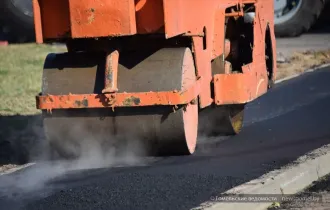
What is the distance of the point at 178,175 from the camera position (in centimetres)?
800

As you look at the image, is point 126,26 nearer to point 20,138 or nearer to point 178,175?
point 178,175

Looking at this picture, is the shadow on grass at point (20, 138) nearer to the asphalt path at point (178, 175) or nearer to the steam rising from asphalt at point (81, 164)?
the steam rising from asphalt at point (81, 164)

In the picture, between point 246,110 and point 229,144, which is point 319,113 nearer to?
point 246,110

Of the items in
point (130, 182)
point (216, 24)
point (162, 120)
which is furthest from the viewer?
point (216, 24)

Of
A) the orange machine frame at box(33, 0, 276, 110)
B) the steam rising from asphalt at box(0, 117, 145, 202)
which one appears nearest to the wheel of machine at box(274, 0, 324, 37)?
the orange machine frame at box(33, 0, 276, 110)

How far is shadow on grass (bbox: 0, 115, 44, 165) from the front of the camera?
9734 millimetres

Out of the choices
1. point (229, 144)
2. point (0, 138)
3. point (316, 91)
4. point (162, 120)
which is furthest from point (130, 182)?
point (316, 91)

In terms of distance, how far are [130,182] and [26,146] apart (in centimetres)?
282

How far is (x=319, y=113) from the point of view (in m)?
11.4

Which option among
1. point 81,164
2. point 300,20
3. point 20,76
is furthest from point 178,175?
point 300,20

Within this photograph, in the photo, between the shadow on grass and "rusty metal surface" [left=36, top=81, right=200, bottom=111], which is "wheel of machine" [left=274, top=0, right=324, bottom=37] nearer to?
the shadow on grass

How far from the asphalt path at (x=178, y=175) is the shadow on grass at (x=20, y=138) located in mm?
730

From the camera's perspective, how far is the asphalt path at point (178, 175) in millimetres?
7215

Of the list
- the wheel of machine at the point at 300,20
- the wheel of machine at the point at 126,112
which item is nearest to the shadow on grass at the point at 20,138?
the wheel of machine at the point at 126,112
